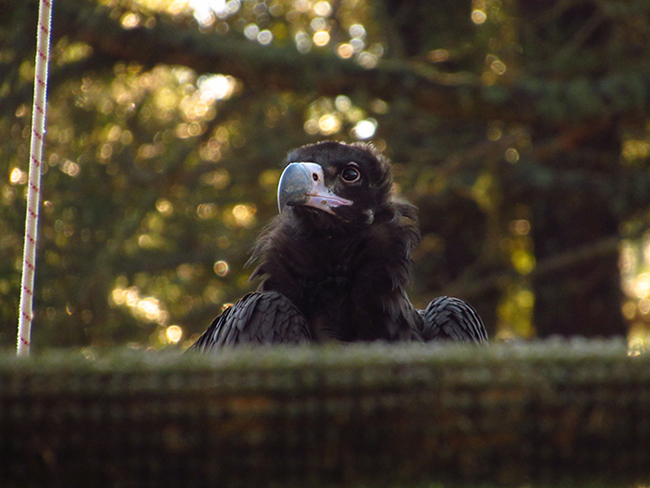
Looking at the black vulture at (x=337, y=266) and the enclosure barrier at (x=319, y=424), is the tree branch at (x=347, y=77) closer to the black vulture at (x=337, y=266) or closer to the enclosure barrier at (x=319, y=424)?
the black vulture at (x=337, y=266)

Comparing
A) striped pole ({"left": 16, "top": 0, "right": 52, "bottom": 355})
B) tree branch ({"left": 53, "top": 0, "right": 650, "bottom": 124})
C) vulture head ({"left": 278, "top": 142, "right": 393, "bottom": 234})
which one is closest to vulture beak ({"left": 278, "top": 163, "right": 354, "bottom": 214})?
vulture head ({"left": 278, "top": 142, "right": 393, "bottom": 234})

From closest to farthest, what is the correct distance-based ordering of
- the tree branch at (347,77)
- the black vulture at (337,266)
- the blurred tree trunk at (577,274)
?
the black vulture at (337,266), the tree branch at (347,77), the blurred tree trunk at (577,274)

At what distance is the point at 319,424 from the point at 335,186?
2.07 m

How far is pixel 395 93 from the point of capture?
8.46 m

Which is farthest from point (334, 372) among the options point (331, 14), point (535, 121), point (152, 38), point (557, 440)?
point (331, 14)

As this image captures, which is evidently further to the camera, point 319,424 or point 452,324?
point 452,324

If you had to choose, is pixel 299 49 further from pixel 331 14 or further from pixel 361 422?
pixel 361 422

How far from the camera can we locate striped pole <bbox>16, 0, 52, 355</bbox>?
387cm

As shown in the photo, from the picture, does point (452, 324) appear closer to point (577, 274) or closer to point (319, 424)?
point (319, 424)

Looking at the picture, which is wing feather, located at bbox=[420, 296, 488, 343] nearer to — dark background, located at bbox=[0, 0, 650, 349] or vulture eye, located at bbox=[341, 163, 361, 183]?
vulture eye, located at bbox=[341, 163, 361, 183]

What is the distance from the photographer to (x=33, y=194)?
4.06 m

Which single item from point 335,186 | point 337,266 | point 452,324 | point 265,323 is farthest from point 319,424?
point 335,186

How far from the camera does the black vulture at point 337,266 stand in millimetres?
4242

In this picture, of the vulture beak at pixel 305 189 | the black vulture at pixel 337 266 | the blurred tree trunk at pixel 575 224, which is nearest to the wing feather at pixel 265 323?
the black vulture at pixel 337 266
